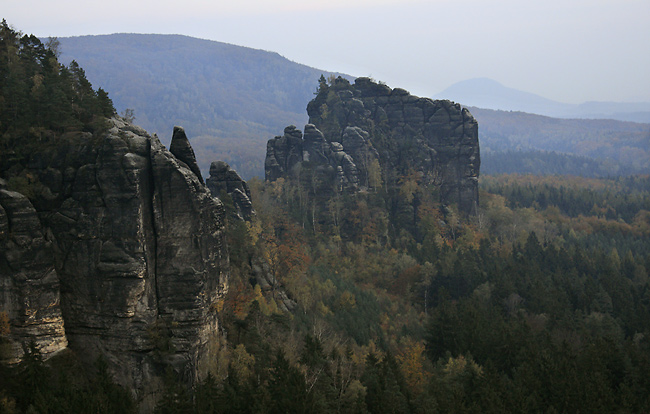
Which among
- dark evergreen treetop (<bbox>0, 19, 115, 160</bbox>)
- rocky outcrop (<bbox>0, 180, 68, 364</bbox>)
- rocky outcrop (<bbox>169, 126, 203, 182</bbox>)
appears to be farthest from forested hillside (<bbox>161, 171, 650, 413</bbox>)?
dark evergreen treetop (<bbox>0, 19, 115, 160</bbox>)

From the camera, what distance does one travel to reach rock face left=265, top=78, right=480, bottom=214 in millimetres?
101625

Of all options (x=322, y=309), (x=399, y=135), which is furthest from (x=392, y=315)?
(x=399, y=135)

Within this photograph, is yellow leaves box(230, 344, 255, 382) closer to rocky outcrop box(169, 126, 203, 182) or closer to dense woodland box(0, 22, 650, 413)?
Answer: dense woodland box(0, 22, 650, 413)

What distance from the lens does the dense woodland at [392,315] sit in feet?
134

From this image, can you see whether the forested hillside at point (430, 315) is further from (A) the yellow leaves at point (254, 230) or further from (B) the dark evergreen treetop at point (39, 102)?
(B) the dark evergreen treetop at point (39, 102)

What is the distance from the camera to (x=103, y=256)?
41.6 meters

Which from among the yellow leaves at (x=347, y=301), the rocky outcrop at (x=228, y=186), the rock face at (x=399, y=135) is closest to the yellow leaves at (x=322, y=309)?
the yellow leaves at (x=347, y=301)

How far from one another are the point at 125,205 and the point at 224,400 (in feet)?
48.7

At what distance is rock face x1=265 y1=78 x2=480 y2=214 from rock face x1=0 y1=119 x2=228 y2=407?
56.7m

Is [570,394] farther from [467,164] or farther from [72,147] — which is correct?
[467,164]

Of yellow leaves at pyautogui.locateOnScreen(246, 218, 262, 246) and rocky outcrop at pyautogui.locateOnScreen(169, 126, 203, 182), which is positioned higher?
rocky outcrop at pyautogui.locateOnScreen(169, 126, 203, 182)

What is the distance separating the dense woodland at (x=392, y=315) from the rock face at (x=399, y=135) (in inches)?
155

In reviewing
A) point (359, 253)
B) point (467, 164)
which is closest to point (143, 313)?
point (359, 253)

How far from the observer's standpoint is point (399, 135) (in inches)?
4225
